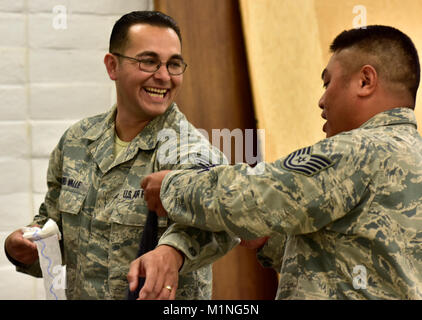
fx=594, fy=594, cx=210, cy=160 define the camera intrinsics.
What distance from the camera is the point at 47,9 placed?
7.31ft

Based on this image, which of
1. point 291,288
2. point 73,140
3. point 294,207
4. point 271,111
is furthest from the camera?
point 271,111

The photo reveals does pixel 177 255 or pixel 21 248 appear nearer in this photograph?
pixel 177 255

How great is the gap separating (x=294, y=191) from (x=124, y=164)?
1.96 ft

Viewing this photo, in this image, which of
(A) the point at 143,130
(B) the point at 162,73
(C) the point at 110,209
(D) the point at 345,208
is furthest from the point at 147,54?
(D) the point at 345,208

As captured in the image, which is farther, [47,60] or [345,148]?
[47,60]

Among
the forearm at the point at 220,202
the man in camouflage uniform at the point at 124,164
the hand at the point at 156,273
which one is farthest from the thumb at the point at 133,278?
the man in camouflage uniform at the point at 124,164

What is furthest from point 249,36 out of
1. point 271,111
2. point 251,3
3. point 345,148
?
point 345,148

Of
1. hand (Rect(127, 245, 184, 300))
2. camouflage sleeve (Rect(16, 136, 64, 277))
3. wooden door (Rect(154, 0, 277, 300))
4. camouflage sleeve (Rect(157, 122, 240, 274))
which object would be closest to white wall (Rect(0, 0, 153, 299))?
wooden door (Rect(154, 0, 277, 300))

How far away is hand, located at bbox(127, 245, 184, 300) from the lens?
112 centimetres

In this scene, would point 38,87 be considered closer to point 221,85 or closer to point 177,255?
point 221,85

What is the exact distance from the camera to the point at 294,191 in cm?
102

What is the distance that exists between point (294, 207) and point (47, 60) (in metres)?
1.51

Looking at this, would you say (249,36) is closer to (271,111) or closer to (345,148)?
(271,111)

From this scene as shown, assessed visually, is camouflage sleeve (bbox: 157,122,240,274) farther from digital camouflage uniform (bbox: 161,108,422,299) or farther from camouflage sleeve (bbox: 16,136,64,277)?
camouflage sleeve (bbox: 16,136,64,277)
